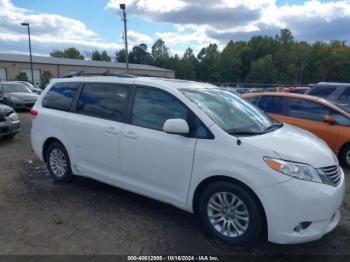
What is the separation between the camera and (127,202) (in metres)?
4.65

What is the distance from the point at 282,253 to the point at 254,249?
28 cm

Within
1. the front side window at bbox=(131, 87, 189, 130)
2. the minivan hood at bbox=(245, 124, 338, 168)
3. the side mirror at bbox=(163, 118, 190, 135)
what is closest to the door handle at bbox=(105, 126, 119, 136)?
the front side window at bbox=(131, 87, 189, 130)

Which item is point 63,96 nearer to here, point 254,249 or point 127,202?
point 127,202

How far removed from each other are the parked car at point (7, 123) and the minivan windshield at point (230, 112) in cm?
605

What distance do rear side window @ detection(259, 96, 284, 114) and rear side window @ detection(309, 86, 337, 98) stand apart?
10.5ft

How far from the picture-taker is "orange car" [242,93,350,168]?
6.88 m

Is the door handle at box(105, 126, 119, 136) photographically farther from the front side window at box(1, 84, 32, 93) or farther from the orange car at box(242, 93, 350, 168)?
the front side window at box(1, 84, 32, 93)

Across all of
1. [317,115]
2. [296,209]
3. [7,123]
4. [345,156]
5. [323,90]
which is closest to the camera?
[296,209]

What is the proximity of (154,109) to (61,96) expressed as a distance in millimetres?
2020

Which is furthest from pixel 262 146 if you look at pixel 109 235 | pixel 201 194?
pixel 109 235

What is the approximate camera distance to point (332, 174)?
3451 mm

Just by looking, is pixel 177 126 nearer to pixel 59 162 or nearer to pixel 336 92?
pixel 59 162

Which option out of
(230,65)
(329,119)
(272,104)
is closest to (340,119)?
(329,119)

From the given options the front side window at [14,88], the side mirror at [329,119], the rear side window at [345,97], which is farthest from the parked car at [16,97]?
the side mirror at [329,119]
